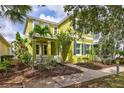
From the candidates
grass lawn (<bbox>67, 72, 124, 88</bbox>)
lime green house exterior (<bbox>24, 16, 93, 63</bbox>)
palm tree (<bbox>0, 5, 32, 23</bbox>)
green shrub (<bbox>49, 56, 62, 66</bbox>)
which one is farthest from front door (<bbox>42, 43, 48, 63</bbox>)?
grass lawn (<bbox>67, 72, 124, 88</bbox>)

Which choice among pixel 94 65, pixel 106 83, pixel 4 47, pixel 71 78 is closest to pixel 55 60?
pixel 71 78

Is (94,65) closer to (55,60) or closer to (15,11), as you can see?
(55,60)

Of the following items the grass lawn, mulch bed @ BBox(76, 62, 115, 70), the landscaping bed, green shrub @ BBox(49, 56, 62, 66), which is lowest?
the grass lawn

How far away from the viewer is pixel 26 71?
3713 millimetres

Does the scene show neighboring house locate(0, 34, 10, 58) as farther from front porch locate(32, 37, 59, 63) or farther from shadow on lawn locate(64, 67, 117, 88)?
shadow on lawn locate(64, 67, 117, 88)

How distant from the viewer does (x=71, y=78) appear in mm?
3613

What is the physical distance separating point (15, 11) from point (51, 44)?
137 centimetres

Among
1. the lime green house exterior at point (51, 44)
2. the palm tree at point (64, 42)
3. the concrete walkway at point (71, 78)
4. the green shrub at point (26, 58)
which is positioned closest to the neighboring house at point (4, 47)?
the green shrub at point (26, 58)

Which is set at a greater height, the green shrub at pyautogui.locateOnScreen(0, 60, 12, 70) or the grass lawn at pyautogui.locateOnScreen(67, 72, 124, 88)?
the green shrub at pyautogui.locateOnScreen(0, 60, 12, 70)

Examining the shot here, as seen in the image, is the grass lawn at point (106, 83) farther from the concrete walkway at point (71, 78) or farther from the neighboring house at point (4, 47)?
the neighboring house at point (4, 47)

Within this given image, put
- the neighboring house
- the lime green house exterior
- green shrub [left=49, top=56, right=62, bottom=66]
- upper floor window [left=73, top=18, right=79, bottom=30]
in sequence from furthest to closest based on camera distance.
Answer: green shrub [left=49, top=56, right=62, bottom=66] < the lime green house exterior < the neighboring house < upper floor window [left=73, top=18, right=79, bottom=30]

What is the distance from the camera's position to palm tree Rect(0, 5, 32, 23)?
3131 millimetres
